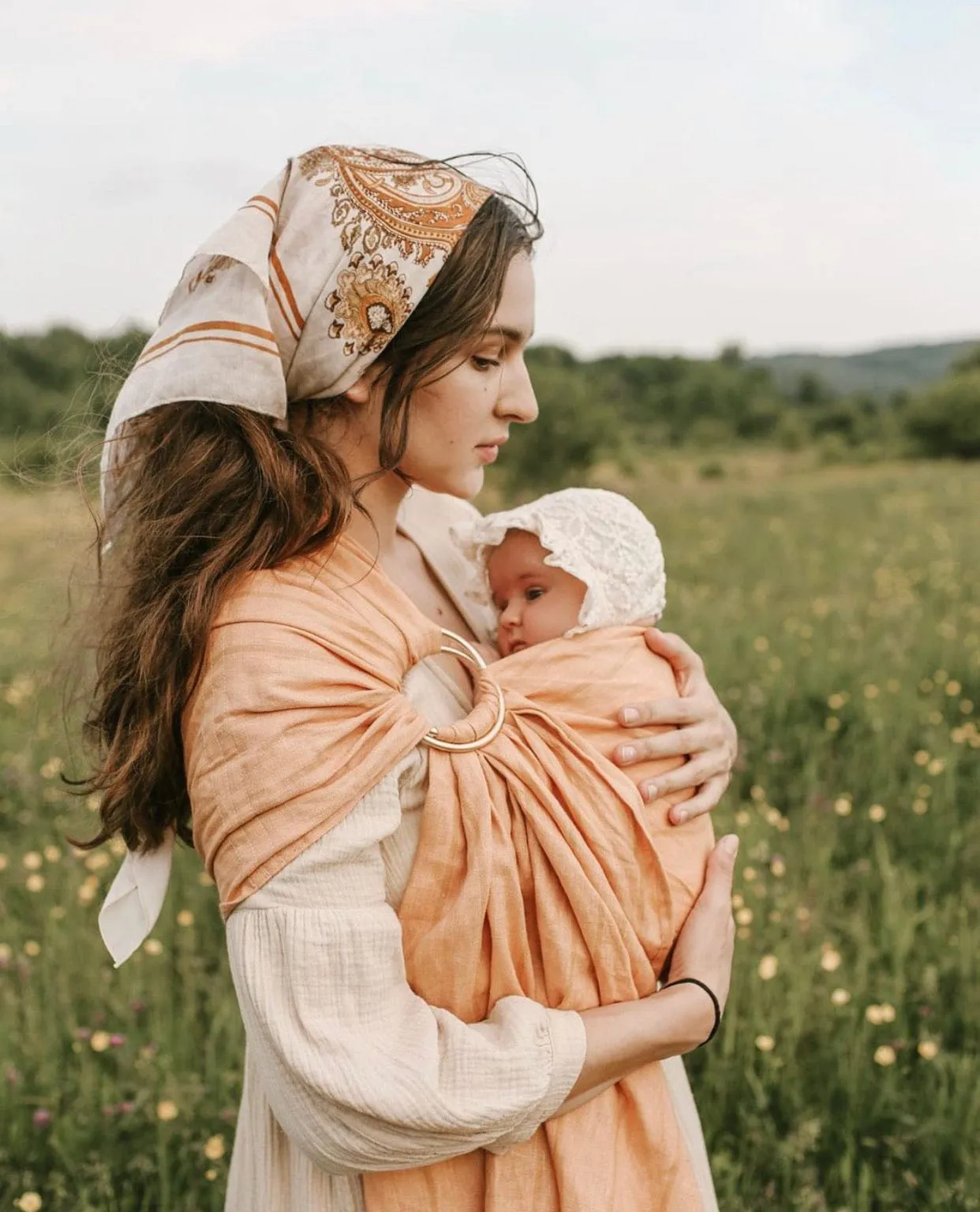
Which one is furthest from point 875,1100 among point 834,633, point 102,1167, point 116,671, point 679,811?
point 834,633

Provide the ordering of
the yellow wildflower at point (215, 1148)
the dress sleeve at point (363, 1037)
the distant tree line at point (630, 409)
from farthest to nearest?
the yellow wildflower at point (215, 1148) < the distant tree line at point (630, 409) < the dress sleeve at point (363, 1037)

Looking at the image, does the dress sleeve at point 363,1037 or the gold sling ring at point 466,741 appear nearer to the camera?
the dress sleeve at point 363,1037

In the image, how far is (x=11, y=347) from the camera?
107 ft

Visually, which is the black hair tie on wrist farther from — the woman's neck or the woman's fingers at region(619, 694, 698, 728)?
the woman's neck

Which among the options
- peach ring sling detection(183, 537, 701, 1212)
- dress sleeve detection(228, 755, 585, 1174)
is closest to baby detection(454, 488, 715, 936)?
peach ring sling detection(183, 537, 701, 1212)

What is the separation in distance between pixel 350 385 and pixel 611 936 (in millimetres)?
765

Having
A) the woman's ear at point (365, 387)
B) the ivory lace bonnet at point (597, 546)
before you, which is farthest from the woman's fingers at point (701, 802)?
the woman's ear at point (365, 387)

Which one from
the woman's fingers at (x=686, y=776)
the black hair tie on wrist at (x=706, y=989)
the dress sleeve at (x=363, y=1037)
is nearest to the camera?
the dress sleeve at (x=363, y=1037)

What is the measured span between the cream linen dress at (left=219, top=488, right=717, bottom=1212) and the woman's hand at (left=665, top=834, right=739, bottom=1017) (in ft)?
0.68

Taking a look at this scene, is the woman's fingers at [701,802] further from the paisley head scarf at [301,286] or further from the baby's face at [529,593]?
the paisley head scarf at [301,286]

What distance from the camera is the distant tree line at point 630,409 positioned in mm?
1753

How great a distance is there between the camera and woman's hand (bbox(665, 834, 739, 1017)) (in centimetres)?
137

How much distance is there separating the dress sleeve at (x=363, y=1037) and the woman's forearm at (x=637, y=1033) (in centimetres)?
4

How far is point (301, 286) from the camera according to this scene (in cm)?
130
